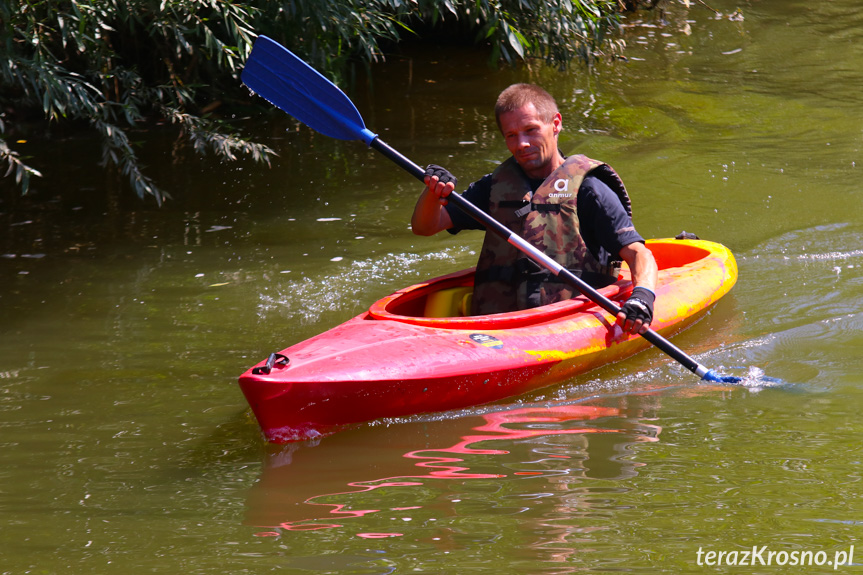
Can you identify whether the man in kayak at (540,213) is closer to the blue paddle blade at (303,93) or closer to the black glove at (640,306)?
the black glove at (640,306)

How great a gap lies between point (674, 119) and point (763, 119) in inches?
28.0

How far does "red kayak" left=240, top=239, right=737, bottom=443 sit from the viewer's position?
3.24 metres

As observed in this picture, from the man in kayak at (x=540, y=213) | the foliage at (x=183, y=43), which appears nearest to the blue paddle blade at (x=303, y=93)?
the man in kayak at (x=540, y=213)

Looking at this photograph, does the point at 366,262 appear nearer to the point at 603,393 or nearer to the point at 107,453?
the point at 603,393

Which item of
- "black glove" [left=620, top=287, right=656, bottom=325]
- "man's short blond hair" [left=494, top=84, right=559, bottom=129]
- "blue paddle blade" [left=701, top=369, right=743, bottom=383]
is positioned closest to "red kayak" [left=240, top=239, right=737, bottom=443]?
"black glove" [left=620, top=287, right=656, bottom=325]

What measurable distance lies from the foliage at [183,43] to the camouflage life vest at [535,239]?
2.08 m

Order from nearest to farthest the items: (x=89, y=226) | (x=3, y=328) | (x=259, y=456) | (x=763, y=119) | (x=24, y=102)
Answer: (x=259, y=456), (x=3, y=328), (x=89, y=226), (x=24, y=102), (x=763, y=119)

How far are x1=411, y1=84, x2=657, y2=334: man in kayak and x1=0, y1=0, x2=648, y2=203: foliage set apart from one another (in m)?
→ 1.99

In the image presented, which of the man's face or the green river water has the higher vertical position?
the man's face

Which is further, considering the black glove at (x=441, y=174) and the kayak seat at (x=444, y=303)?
the kayak seat at (x=444, y=303)

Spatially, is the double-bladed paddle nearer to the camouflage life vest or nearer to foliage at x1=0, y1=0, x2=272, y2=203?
the camouflage life vest

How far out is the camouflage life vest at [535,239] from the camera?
12.6ft

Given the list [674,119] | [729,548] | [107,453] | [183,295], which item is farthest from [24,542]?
[674,119]

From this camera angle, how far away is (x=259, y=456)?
323 centimetres
